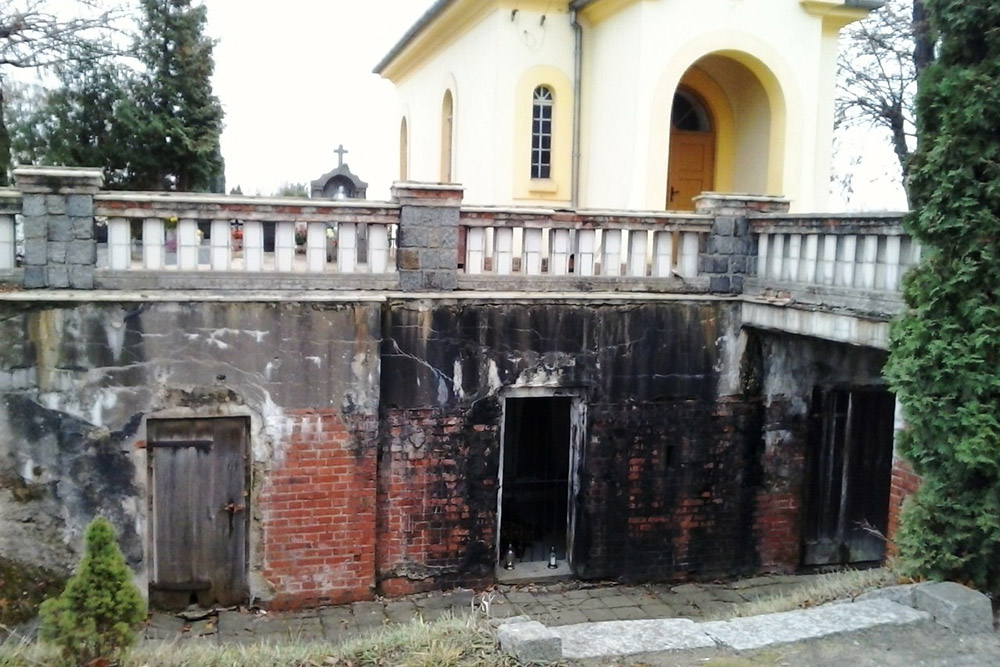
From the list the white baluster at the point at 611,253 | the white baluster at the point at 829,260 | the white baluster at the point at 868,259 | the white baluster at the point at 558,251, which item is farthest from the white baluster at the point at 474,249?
the white baluster at the point at 868,259

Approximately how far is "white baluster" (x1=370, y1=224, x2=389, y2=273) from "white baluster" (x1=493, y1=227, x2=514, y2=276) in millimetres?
1066

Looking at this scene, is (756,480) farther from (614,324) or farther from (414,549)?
(414,549)

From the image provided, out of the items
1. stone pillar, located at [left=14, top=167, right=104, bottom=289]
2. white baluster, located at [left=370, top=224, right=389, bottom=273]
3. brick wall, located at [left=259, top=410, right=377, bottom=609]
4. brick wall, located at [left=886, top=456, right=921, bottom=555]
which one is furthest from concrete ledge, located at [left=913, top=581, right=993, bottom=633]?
stone pillar, located at [left=14, top=167, right=104, bottom=289]

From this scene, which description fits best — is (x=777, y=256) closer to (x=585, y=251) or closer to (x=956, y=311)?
(x=585, y=251)

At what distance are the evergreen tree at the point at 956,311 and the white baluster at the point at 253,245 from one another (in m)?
5.31

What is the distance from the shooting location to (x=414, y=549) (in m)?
8.69

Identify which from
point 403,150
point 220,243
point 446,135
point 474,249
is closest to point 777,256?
point 474,249

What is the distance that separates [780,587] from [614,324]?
3259mm

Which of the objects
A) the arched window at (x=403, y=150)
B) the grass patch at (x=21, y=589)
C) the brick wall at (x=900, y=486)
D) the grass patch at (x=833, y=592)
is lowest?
the grass patch at (x=21, y=589)

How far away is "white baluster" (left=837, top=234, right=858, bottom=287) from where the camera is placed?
785 centimetres

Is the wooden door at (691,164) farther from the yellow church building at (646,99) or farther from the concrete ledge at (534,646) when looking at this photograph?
the concrete ledge at (534,646)

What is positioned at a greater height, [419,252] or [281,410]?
[419,252]

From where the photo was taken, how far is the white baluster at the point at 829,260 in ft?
26.6

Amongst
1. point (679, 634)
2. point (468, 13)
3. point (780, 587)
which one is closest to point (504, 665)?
point (679, 634)
